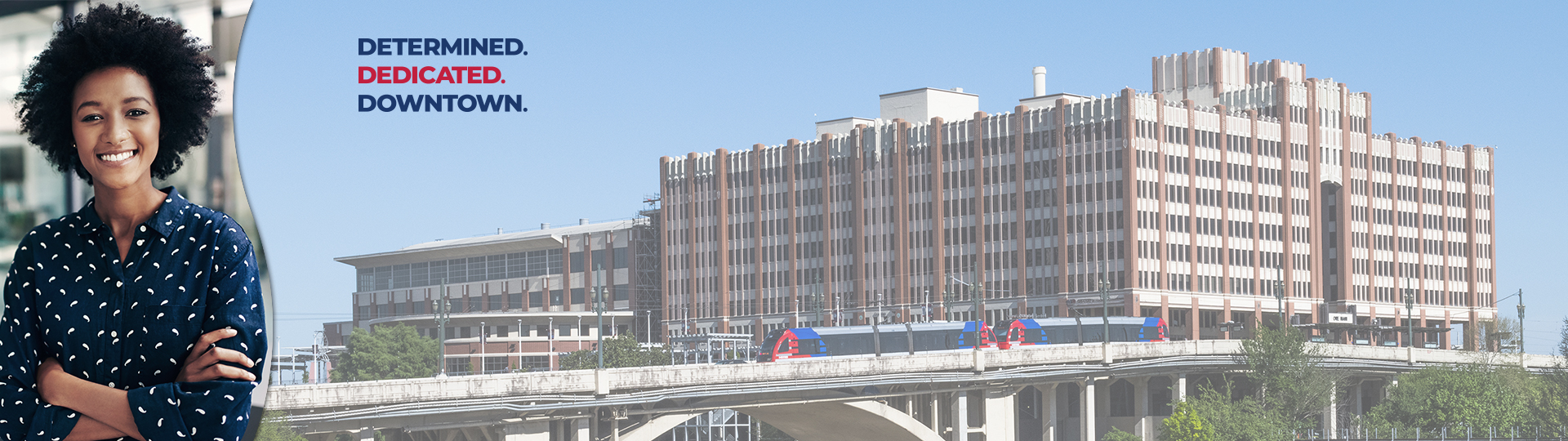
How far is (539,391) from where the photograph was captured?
5325cm

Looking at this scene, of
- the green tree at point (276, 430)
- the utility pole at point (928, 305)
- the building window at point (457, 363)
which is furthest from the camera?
the building window at point (457, 363)

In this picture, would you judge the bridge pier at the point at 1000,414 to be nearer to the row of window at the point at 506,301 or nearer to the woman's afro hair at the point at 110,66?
the woman's afro hair at the point at 110,66

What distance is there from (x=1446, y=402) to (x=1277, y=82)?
43840 millimetres

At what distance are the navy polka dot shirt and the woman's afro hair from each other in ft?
0.89

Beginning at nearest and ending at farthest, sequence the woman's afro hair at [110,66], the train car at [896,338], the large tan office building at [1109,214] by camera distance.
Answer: the woman's afro hair at [110,66] → the train car at [896,338] → the large tan office building at [1109,214]

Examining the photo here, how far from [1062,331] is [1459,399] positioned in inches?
1089

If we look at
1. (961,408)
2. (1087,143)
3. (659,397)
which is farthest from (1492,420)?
(659,397)

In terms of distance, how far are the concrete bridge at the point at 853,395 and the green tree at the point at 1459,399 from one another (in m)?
2.87

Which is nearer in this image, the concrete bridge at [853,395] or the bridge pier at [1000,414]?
the concrete bridge at [853,395]

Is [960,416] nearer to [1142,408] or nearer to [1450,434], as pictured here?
[1142,408]

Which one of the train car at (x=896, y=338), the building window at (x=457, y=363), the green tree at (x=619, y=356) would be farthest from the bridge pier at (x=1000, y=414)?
the building window at (x=457, y=363)

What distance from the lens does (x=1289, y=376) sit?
112 meters

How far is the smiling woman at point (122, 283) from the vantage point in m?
7.33

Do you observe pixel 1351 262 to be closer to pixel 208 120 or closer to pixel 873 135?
pixel 873 135
